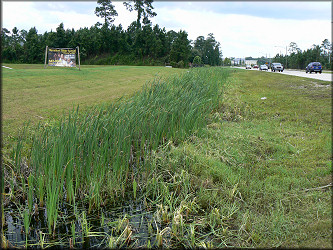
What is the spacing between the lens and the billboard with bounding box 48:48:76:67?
65.8 feet

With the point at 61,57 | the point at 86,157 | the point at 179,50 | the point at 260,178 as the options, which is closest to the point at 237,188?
the point at 260,178

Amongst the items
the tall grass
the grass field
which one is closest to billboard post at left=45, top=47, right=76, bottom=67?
the grass field

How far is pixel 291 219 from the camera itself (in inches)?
99.6

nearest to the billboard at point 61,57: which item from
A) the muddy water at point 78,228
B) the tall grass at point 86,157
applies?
the tall grass at point 86,157

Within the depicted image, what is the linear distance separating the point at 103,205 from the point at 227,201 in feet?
4.16

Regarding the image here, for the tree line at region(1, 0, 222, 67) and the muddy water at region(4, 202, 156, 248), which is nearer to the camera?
the muddy water at region(4, 202, 156, 248)

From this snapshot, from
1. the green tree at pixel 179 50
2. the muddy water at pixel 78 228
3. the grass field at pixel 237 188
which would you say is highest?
the green tree at pixel 179 50

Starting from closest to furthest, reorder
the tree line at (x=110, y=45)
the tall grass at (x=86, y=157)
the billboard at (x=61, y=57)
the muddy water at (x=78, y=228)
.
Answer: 1. the muddy water at (x=78, y=228)
2. the tall grass at (x=86, y=157)
3. the billboard at (x=61, y=57)
4. the tree line at (x=110, y=45)

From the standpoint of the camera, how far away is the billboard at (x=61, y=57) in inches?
789

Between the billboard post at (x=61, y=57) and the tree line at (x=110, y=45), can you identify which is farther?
the tree line at (x=110, y=45)

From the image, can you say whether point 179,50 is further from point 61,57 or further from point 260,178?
point 260,178

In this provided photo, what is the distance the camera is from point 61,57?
65.9 ft

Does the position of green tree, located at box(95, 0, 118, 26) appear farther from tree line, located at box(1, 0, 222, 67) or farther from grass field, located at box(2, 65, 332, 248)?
grass field, located at box(2, 65, 332, 248)

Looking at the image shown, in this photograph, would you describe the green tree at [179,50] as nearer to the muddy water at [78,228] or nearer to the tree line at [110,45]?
the tree line at [110,45]
